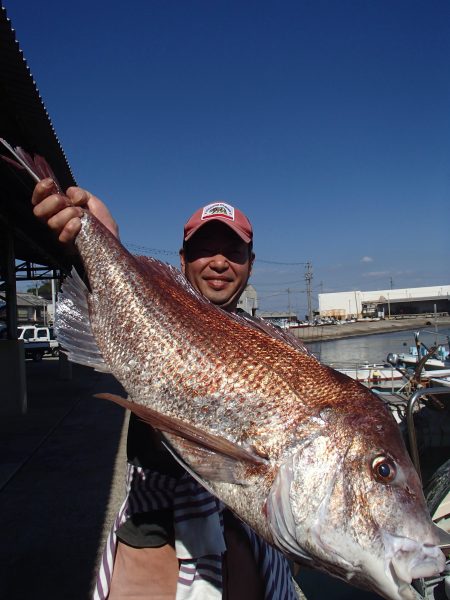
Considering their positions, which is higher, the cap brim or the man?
the cap brim

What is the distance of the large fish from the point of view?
4.50ft

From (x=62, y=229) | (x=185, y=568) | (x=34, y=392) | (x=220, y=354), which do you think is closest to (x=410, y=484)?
(x=220, y=354)

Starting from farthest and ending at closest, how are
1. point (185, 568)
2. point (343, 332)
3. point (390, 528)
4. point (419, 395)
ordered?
point (343, 332)
point (419, 395)
point (185, 568)
point (390, 528)

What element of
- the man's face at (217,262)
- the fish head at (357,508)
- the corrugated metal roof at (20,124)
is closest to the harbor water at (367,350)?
the corrugated metal roof at (20,124)

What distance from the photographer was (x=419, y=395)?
→ 10.6ft

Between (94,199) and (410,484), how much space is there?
2040 mm

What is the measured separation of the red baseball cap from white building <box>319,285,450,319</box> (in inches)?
3855

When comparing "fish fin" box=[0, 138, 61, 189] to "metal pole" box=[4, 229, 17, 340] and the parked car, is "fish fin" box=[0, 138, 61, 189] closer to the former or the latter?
"metal pole" box=[4, 229, 17, 340]

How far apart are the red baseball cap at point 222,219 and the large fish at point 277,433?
34 cm

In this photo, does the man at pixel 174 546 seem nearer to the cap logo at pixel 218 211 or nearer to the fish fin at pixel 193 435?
the fish fin at pixel 193 435

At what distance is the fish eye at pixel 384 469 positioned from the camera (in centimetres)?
147

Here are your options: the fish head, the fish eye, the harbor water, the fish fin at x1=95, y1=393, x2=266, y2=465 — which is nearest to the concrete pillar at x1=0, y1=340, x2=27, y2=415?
the fish fin at x1=95, y1=393, x2=266, y2=465

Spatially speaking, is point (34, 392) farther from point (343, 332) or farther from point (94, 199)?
point (343, 332)

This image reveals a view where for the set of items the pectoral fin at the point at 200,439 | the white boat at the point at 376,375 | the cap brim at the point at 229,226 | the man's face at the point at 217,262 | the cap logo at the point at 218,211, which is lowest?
the white boat at the point at 376,375
